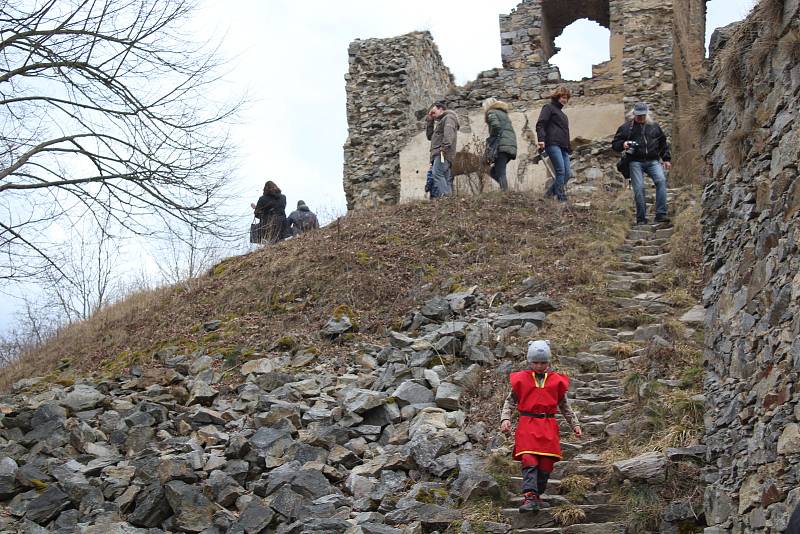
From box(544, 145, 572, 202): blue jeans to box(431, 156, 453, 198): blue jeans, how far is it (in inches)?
67.8

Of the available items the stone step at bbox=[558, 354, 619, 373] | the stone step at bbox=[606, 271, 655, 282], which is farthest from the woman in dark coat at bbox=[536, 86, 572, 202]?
the stone step at bbox=[558, 354, 619, 373]

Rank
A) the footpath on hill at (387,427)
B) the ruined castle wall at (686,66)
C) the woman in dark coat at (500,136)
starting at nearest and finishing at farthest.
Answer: the footpath on hill at (387,427) < the woman in dark coat at (500,136) < the ruined castle wall at (686,66)

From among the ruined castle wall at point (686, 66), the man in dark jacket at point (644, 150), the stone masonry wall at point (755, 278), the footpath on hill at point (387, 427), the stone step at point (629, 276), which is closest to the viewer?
the stone masonry wall at point (755, 278)

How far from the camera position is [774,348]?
5273 mm

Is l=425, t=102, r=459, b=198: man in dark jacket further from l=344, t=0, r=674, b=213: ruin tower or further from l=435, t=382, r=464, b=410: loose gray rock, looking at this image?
l=435, t=382, r=464, b=410: loose gray rock

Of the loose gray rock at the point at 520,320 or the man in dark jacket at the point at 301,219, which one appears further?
the man in dark jacket at the point at 301,219

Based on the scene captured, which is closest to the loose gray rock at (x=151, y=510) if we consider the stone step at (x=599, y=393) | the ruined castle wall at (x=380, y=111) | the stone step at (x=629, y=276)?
the stone step at (x=599, y=393)

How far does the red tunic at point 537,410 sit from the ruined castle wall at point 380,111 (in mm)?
11828

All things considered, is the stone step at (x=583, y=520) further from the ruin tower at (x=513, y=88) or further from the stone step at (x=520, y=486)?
the ruin tower at (x=513, y=88)

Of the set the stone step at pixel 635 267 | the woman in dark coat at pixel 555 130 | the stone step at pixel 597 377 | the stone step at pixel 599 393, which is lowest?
the stone step at pixel 599 393

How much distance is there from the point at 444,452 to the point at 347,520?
108 centimetres

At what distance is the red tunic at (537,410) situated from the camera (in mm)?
7035

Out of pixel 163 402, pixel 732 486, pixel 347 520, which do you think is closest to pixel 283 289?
pixel 163 402

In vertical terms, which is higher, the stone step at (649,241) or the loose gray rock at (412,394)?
the stone step at (649,241)
